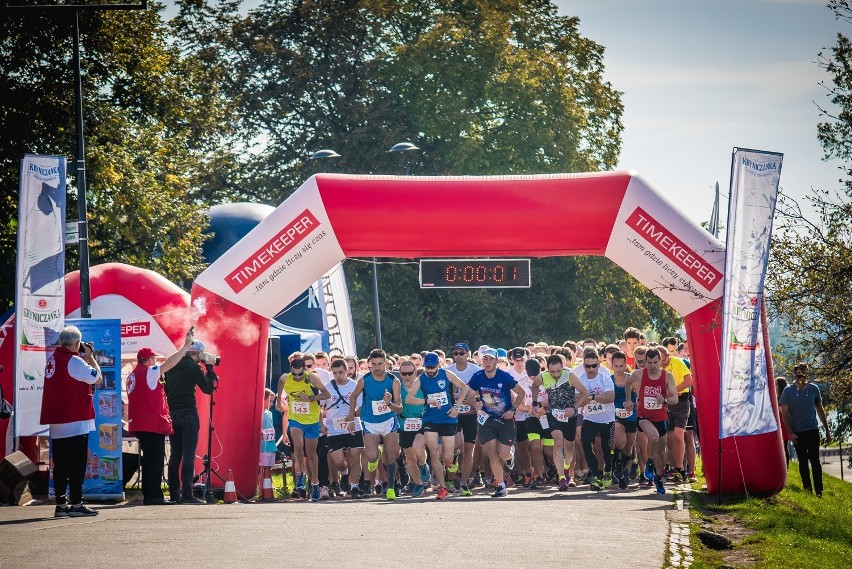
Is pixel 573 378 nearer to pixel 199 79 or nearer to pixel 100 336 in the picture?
pixel 100 336

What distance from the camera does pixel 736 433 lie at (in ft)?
46.0

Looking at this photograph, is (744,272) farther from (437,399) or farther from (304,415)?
(304,415)

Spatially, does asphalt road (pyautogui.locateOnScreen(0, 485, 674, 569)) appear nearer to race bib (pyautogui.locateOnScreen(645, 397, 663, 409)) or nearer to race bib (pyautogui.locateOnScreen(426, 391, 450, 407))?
race bib (pyautogui.locateOnScreen(426, 391, 450, 407))

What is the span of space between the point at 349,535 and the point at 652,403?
638cm

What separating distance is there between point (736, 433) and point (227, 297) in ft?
21.0

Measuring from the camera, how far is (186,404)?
51.3ft

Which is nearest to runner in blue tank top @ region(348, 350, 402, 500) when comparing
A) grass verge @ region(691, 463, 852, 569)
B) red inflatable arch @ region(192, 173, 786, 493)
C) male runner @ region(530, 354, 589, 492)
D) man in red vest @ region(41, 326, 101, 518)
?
red inflatable arch @ region(192, 173, 786, 493)

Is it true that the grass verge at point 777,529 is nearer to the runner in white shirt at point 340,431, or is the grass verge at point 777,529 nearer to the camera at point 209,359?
the runner in white shirt at point 340,431

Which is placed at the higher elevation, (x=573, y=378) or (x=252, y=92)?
(x=252, y=92)

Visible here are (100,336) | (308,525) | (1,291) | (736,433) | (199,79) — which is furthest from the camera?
(199,79)

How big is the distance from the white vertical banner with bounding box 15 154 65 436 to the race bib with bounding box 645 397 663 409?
742 cm

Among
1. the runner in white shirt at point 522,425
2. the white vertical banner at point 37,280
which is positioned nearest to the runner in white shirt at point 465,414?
the runner in white shirt at point 522,425

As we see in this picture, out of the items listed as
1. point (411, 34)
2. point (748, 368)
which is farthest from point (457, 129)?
point (748, 368)

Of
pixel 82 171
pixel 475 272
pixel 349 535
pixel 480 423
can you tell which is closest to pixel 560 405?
pixel 480 423
